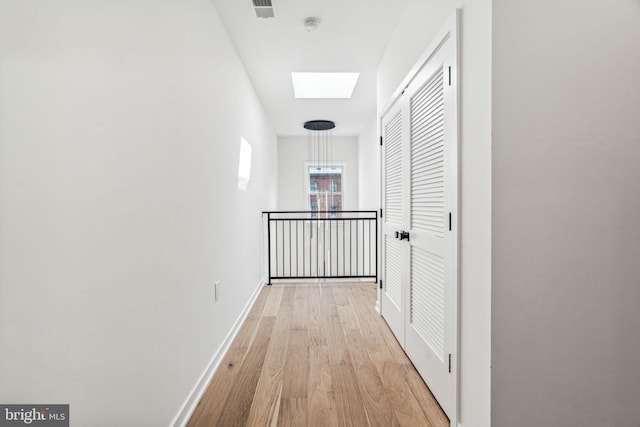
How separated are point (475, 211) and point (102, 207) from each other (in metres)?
1.37

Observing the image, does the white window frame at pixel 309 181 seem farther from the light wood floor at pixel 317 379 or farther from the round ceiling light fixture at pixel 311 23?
the round ceiling light fixture at pixel 311 23

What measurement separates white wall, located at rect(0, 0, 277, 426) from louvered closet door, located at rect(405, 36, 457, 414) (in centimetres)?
132

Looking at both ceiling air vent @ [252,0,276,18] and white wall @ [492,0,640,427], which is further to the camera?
ceiling air vent @ [252,0,276,18]

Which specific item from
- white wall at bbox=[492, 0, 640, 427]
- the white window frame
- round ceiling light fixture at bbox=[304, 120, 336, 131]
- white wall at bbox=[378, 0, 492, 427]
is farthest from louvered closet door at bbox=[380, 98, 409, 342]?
the white window frame

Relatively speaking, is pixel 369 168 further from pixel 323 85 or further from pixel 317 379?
pixel 317 379

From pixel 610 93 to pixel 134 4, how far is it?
1846 millimetres

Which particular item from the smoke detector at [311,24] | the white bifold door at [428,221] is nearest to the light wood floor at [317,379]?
the white bifold door at [428,221]

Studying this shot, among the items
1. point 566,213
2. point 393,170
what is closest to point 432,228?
point 566,213

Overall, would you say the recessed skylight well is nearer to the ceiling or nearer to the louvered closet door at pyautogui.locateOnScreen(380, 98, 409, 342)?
the ceiling

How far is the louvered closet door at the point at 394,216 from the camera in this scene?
235cm

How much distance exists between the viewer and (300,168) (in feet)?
22.2

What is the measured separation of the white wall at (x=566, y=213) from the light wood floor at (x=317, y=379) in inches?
24.9

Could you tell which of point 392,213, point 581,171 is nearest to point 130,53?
point 581,171

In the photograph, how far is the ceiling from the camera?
2264 mm
